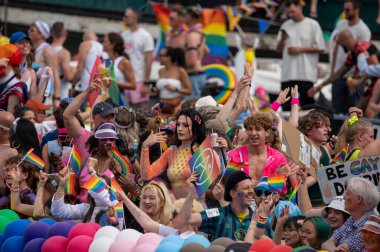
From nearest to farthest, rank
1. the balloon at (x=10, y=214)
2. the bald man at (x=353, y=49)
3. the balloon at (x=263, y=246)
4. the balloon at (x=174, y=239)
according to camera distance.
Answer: the balloon at (x=263, y=246) < the balloon at (x=174, y=239) < the balloon at (x=10, y=214) < the bald man at (x=353, y=49)

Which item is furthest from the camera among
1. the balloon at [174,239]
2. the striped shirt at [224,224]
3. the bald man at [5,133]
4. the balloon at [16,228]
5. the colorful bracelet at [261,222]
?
the bald man at [5,133]

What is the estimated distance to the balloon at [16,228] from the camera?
11.0 metres

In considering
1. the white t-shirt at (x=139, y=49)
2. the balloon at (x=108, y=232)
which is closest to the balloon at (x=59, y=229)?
the balloon at (x=108, y=232)

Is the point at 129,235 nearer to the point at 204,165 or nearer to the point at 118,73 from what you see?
the point at 204,165

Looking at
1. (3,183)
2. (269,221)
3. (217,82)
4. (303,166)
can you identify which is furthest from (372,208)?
(217,82)

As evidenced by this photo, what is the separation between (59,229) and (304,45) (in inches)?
307

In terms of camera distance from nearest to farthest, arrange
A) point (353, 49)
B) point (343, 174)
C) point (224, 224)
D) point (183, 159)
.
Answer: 1. point (224, 224)
2. point (343, 174)
3. point (183, 159)
4. point (353, 49)

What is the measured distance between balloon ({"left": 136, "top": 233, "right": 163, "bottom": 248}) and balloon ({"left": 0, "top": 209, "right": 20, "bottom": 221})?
6.86 feet

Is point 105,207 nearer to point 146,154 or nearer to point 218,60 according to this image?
point 146,154

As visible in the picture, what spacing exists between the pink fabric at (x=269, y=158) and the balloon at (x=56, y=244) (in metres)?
1.99

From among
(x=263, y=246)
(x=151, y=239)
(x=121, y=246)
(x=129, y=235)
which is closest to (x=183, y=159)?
(x=129, y=235)

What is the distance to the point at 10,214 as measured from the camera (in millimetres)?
11500

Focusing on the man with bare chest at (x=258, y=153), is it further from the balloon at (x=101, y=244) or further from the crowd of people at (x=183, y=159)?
the balloon at (x=101, y=244)

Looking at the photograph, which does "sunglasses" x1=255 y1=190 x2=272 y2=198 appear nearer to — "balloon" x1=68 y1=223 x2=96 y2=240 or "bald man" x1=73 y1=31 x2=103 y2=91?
"balloon" x1=68 y1=223 x2=96 y2=240
